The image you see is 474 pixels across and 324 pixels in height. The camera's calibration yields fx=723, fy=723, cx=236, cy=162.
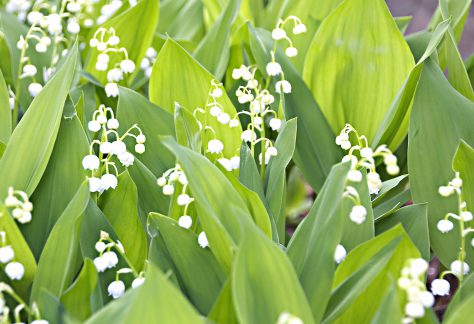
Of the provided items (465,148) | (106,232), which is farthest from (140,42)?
(465,148)

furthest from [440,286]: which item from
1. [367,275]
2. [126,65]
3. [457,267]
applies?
[126,65]

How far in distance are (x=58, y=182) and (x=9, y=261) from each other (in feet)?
0.50

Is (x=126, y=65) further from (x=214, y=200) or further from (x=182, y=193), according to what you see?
(x=214, y=200)

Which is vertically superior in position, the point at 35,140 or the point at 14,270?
the point at 35,140

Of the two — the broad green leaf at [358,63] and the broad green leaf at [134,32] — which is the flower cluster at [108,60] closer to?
the broad green leaf at [134,32]

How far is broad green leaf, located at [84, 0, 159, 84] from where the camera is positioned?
144 cm

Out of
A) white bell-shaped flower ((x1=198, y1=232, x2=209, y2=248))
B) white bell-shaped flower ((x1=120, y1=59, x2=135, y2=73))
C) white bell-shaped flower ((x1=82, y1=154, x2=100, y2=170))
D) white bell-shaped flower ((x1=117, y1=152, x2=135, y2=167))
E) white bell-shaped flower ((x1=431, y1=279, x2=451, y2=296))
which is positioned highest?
white bell-shaped flower ((x1=120, y1=59, x2=135, y2=73))

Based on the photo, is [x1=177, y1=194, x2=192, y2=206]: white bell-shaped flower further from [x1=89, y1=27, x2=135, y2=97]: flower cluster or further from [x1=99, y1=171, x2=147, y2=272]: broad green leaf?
[x1=89, y1=27, x2=135, y2=97]: flower cluster

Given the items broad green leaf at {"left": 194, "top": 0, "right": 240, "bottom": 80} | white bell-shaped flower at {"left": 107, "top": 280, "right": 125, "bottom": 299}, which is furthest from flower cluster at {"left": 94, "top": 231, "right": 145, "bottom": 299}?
broad green leaf at {"left": 194, "top": 0, "right": 240, "bottom": 80}

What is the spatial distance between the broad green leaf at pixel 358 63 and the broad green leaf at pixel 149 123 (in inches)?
12.9

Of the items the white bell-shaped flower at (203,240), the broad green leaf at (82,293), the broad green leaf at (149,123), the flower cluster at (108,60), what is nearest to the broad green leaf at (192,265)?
the white bell-shaped flower at (203,240)

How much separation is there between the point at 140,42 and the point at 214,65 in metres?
0.17

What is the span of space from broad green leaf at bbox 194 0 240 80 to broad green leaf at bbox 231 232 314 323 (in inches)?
26.8

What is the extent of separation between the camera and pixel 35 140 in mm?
1092
